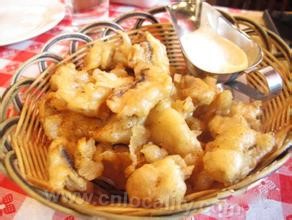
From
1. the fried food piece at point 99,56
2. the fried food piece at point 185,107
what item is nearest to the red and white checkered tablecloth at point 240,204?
the fried food piece at point 185,107

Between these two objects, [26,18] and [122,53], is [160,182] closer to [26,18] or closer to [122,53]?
[122,53]

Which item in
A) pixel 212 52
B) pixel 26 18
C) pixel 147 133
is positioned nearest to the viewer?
pixel 147 133

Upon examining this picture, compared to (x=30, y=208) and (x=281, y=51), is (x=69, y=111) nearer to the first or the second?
(x=30, y=208)

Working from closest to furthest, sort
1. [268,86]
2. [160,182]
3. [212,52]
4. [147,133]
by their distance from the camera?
[160,182], [147,133], [268,86], [212,52]

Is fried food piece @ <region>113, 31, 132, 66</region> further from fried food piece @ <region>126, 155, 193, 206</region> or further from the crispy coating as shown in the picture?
fried food piece @ <region>126, 155, 193, 206</region>

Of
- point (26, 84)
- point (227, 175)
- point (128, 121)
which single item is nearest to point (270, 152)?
point (227, 175)

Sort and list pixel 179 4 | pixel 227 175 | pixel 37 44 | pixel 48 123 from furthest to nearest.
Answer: pixel 37 44 → pixel 179 4 → pixel 48 123 → pixel 227 175

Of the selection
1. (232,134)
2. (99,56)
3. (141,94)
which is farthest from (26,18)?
(232,134)
